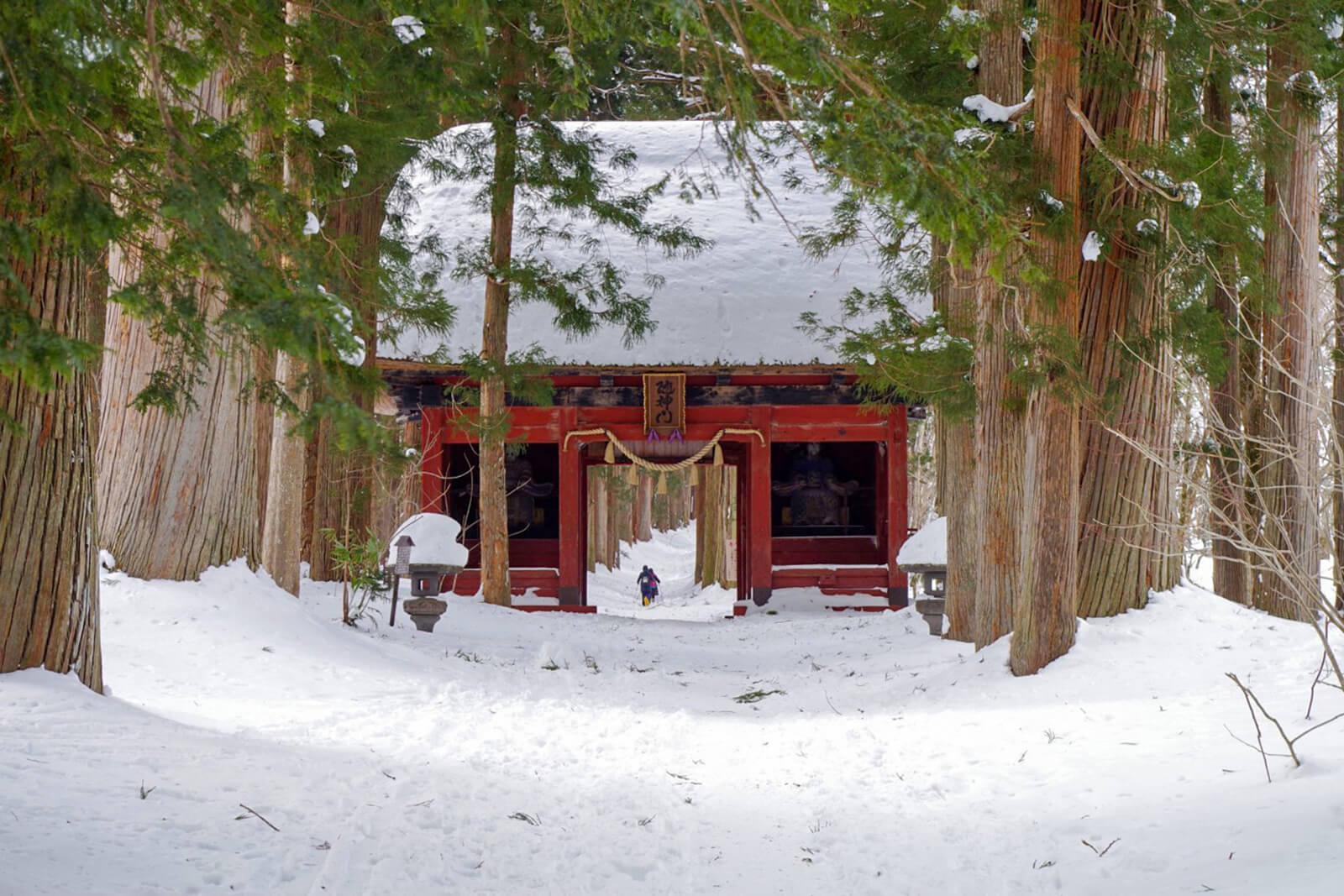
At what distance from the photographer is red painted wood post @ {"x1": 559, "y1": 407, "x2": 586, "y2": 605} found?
50.0 ft

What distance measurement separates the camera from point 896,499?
15289 millimetres

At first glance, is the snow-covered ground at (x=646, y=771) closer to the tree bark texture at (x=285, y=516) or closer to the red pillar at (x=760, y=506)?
the tree bark texture at (x=285, y=516)

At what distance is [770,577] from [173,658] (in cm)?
971

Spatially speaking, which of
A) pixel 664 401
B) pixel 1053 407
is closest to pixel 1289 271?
pixel 1053 407

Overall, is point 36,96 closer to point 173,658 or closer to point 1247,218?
point 173,658

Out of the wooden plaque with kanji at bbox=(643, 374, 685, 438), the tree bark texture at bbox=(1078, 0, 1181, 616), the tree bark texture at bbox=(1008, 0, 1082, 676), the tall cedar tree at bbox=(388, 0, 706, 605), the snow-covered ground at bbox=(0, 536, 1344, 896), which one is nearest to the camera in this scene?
the snow-covered ground at bbox=(0, 536, 1344, 896)

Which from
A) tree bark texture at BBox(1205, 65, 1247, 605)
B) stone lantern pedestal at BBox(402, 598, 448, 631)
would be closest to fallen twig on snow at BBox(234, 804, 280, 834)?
tree bark texture at BBox(1205, 65, 1247, 605)

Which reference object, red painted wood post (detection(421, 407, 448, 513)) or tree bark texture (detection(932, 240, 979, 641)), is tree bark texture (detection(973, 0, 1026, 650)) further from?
red painted wood post (detection(421, 407, 448, 513))

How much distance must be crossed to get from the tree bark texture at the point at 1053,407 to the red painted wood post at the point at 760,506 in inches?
345

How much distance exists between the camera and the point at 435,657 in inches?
349

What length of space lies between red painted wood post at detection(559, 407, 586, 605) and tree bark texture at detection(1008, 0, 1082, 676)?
9.51m

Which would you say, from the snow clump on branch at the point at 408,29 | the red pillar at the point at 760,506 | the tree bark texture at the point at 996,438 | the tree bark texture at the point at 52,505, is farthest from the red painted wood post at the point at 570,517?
the snow clump on branch at the point at 408,29

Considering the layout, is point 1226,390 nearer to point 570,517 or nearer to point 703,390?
point 703,390

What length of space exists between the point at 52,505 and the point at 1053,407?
516cm
